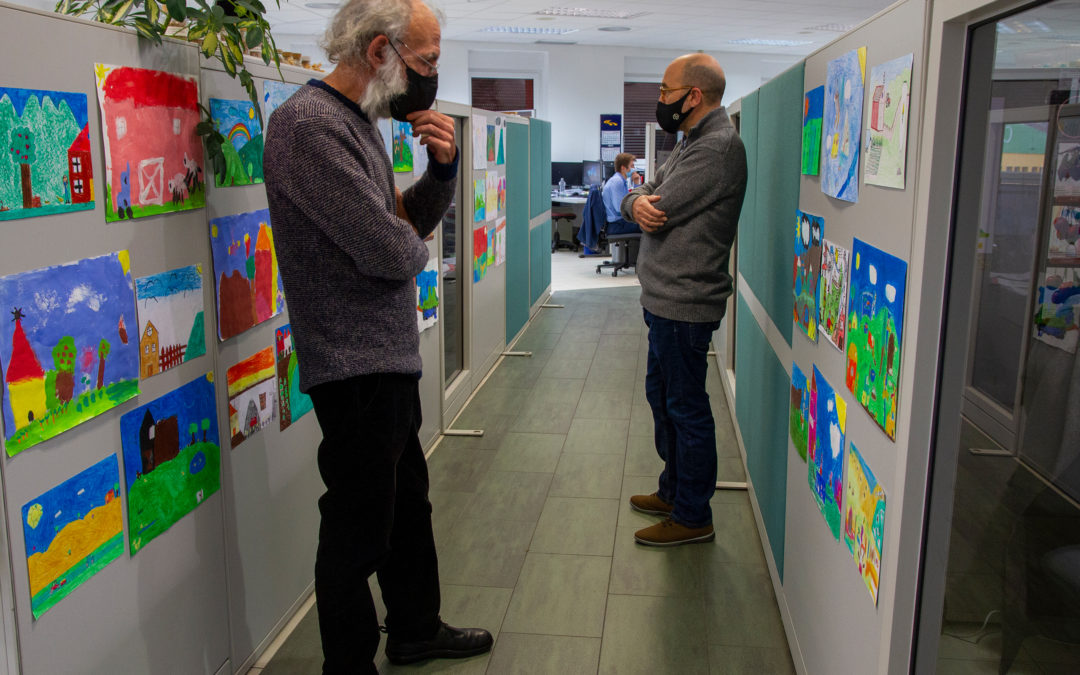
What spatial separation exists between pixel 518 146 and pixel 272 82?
3.42m

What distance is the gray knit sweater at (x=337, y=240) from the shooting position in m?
1.54

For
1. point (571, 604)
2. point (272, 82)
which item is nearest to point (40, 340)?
point (272, 82)

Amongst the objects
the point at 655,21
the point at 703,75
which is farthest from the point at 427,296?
the point at 655,21

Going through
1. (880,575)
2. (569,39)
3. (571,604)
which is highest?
(569,39)

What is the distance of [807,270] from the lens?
1.93 m

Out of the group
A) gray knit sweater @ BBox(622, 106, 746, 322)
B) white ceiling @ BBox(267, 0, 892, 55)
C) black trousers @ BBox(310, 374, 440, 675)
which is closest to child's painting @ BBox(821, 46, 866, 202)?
gray knit sweater @ BBox(622, 106, 746, 322)

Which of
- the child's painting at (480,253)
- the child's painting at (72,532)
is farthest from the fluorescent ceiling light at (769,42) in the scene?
the child's painting at (72,532)

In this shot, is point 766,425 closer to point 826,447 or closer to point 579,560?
point 579,560

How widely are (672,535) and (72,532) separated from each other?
5.82 ft

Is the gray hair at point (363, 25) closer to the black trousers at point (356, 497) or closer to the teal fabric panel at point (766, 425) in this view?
the black trousers at point (356, 497)

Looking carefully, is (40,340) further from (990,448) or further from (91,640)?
(990,448)

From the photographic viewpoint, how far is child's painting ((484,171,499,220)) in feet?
14.4

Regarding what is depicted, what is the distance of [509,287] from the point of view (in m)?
5.20

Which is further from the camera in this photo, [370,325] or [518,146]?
[518,146]
